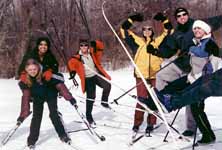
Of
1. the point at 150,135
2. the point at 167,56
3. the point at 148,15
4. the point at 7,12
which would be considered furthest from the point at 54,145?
the point at 148,15

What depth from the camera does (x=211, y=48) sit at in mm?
5289

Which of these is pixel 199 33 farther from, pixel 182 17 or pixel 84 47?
pixel 84 47

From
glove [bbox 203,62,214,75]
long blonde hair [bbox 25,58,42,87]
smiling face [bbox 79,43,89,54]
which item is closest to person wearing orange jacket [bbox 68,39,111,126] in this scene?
smiling face [bbox 79,43,89,54]

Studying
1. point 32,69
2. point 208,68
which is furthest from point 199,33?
point 32,69

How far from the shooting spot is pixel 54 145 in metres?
6.22

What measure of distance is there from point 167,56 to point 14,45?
14.5 metres

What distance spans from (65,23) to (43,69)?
51.8 feet

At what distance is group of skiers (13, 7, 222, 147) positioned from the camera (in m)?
5.08

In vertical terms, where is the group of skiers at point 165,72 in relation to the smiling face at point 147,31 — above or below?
below

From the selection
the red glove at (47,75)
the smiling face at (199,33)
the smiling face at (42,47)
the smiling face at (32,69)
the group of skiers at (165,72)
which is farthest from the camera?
the smiling face at (42,47)

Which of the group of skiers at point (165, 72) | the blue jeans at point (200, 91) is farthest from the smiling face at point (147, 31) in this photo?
the blue jeans at point (200, 91)

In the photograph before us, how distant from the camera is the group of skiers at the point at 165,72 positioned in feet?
16.7

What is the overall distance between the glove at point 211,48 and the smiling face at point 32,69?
7.54 feet

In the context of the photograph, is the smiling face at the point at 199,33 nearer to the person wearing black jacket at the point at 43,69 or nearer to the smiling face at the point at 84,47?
the person wearing black jacket at the point at 43,69
